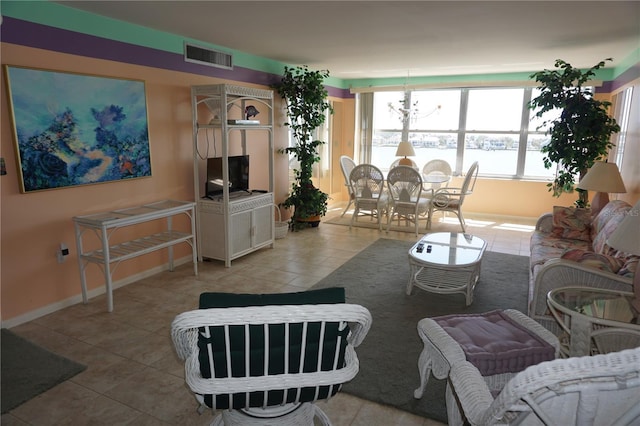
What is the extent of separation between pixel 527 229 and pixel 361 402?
4972 mm

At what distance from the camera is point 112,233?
12.0 feet

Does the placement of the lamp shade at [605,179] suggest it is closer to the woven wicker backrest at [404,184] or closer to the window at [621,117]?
the window at [621,117]

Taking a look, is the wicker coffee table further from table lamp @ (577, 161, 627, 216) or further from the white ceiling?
the white ceiling

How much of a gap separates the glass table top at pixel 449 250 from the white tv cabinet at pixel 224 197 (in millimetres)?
1837

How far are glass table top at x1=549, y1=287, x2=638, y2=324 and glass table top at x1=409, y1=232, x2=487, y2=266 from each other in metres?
1.17

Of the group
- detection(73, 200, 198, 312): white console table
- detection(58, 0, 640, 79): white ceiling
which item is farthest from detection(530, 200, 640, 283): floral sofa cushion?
detection(73, 200, 198, 312): white console table

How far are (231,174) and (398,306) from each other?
7.54ft

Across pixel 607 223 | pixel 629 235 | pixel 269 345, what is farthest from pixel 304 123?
pixel 269 345

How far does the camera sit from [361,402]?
7.48 feet

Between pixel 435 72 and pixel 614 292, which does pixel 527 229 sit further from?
pixel 614 292

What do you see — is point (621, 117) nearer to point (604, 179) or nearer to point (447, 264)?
point (604, 179)

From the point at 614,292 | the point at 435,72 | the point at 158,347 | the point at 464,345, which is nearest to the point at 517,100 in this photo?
the point at 435,72

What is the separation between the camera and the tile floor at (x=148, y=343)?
217 cm

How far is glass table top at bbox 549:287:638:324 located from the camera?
6.77 ft
